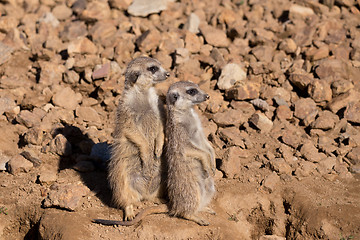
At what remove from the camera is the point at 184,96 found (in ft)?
14.3

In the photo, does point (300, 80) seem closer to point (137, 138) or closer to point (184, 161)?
point (184, 161)

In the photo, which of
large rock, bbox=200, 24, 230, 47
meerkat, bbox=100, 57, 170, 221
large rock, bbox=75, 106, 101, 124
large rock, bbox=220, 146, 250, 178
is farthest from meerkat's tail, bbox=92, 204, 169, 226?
large rock, bbox=200, 24, 230, 47

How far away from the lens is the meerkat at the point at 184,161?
4293 millimetres

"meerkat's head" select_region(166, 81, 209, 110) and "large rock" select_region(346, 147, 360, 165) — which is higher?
"meerkat's head" select_region(166, 81, 209, 110)

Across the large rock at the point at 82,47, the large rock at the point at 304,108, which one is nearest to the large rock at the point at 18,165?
the large rock at the point at 82,47

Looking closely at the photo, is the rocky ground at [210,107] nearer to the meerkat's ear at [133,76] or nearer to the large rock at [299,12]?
the large rock at [299,12]

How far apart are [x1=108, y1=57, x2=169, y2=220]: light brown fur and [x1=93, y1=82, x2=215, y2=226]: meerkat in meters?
0.20

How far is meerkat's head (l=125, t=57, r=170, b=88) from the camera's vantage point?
448 centimetres

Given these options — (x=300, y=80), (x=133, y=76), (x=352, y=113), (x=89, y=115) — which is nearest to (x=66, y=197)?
(x=133, y=76)

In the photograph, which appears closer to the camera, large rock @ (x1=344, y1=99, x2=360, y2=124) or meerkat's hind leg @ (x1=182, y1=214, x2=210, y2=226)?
meerkat's hind leg @ (x1=182, y1=214, x2=210, y2=226)

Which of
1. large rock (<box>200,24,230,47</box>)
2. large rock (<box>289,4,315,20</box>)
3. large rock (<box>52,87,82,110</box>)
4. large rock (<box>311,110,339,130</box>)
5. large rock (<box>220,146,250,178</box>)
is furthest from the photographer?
large rock (<box>289,4,315,20</box>)

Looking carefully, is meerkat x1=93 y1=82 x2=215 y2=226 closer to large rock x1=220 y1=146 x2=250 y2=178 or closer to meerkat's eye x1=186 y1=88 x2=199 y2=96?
meerkat's eye x1=186 y1=88 x2=199 y2=96

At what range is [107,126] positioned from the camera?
233 inches

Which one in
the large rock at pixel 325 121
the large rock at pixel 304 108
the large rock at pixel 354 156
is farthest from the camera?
the large rock at pixel 304 108
